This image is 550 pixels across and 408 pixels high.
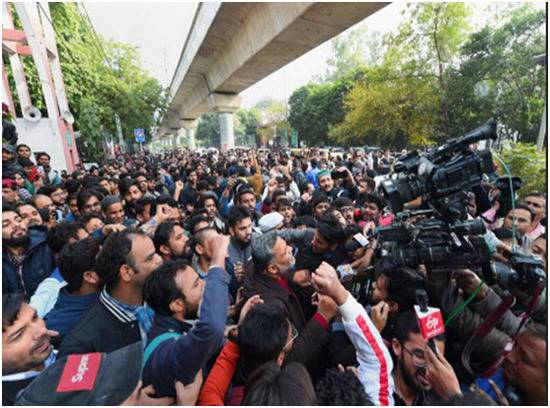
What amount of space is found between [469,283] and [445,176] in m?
0.79

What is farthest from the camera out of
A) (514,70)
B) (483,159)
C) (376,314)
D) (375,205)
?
(514,70)

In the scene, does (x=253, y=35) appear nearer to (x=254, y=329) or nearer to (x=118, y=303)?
(x=118, y=303)

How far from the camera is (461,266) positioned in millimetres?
1500

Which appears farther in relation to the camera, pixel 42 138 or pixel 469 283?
pixel 42 138

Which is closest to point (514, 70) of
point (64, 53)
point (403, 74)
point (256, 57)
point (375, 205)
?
point (403, 74)

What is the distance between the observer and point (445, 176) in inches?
56.7

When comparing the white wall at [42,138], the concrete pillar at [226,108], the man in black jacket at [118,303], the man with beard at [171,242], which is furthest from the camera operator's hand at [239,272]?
the concrete pillar at [226,108]

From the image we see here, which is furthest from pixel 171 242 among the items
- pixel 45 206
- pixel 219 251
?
pixel 45 206

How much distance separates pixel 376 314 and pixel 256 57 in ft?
27.0

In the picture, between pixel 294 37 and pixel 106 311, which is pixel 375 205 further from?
pixel 294 37

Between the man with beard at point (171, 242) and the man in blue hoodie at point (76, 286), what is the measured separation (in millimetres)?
640

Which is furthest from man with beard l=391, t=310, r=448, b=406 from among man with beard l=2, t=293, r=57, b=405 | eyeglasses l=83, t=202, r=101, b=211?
eyeglasses l=83, t=202, r=101, b=211

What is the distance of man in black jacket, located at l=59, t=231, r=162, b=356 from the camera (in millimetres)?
1642

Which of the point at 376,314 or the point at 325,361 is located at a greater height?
the point at 376,314
